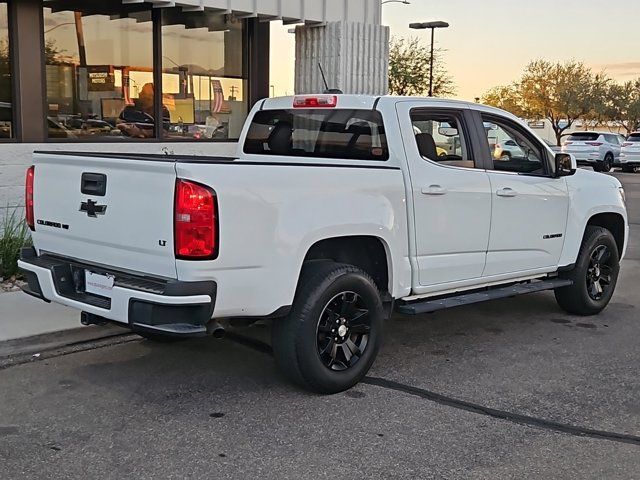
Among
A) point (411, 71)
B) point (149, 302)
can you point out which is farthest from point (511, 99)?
point (149, 302)

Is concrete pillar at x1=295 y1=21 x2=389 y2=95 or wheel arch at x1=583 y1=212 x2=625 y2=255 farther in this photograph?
Result: concrete pillar at x1=295 y1=21 x2=389 y2=95

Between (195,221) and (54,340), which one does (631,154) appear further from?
(195,221)

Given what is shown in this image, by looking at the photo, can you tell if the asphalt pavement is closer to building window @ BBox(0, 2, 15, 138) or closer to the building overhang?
building window @ BBox(0, 2, 15, 138)

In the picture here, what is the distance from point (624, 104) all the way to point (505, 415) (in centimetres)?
5717

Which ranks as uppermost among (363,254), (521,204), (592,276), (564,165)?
(564,165)

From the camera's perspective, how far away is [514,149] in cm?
693

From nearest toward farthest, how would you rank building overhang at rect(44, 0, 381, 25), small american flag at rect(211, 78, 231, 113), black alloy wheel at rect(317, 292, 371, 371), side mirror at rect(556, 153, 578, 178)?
black alloy wheel at rect(317, 292, 371, 371) < side mirror at rect(556, 153, 578, 178) < building overhang at rect(44, 0, 381, 25) < small american flag at rect(211, 78, 231, 113)

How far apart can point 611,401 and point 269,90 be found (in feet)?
26.9

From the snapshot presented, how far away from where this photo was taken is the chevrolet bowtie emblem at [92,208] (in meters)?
4.81

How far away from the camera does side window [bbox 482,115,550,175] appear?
6.64 m

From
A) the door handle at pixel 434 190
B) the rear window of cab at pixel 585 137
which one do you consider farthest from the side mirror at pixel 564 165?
the rear window of cab at pixel 585 137

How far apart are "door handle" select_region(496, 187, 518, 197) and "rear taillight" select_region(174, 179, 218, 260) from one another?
2.80 metres

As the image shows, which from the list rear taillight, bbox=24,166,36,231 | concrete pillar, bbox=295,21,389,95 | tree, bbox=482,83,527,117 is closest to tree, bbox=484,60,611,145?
tree, bbox=482,83,527,117

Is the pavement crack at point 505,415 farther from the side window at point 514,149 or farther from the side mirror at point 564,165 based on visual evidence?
the side mirror at point 564,165
